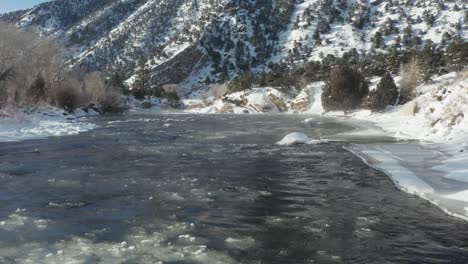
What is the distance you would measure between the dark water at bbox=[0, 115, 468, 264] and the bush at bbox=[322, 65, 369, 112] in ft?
166

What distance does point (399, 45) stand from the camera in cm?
16325

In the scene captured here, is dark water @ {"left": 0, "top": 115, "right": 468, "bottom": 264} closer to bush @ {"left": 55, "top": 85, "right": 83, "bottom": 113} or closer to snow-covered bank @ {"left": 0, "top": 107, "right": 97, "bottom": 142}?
snow-covered bank @ {"left": 0, "top": 107, "right": 97, "bottom": 142}

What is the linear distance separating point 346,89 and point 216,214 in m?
62.8

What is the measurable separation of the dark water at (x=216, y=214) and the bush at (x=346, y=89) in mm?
50573

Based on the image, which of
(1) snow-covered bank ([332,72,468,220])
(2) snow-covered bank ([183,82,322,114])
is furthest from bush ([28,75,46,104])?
(2) snow-covered bank ([183,82,322,114])

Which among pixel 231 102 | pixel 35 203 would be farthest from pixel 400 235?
pixel 231 102

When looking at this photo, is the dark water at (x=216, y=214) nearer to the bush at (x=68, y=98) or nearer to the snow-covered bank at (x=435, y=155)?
the snow-covered bank at (x=435, y=155)

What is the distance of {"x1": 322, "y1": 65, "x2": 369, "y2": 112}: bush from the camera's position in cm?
7360

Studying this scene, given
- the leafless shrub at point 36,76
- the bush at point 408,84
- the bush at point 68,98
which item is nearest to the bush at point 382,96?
the bush at point 408,84

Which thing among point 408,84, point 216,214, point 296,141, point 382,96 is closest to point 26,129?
point 296,141

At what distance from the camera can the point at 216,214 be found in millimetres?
13867

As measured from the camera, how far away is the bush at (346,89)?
241 ft

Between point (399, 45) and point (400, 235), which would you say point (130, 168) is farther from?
point (399, 45)

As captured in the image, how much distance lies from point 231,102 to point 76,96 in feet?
140
